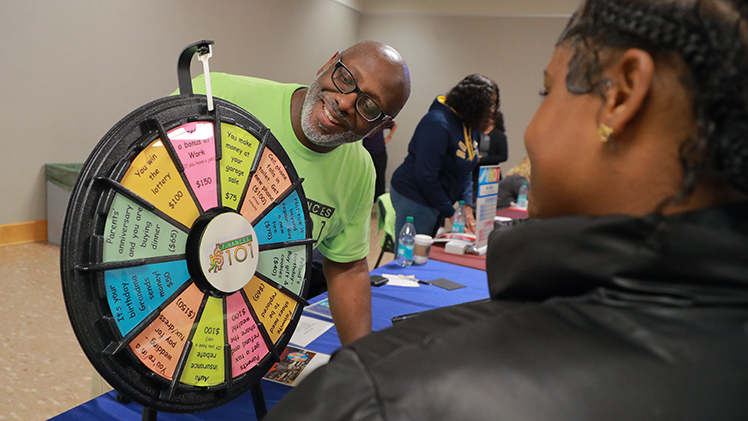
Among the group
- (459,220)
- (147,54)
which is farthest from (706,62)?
(147,54)

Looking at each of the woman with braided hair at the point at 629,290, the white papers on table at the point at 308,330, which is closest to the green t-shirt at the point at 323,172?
the white papers on table at the point at 308,330

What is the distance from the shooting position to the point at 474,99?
3.07m

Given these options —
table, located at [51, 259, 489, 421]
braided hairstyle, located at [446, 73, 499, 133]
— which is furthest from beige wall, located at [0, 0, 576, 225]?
table, located at [51, 259, 489, 421]

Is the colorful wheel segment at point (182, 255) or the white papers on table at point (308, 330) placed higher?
the colorful wheel segment at point (182, 255)

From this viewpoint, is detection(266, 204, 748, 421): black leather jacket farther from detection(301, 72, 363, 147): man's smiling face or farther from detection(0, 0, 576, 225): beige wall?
detection(0, 0, 576, 225): beige wall

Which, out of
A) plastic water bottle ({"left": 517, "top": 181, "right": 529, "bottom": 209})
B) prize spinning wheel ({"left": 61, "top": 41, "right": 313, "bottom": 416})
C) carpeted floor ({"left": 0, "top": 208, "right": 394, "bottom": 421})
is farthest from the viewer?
plastic water bottle ({"left": 517, "top": 181, "right": 529, "bottom": 209})

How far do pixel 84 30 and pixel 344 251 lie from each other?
12.8ft

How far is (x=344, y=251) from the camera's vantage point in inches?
57.6

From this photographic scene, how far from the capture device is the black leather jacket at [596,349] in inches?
14.9

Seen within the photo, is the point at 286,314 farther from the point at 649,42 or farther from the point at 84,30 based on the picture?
the point at 84,30

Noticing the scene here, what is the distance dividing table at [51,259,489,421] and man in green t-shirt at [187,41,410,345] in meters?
0.17

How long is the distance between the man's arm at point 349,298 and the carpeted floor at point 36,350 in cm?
68

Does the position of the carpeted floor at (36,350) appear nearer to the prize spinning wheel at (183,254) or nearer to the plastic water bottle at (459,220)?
the prize spinning wheel at (183,254)

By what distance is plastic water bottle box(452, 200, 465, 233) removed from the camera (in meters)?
3.05
